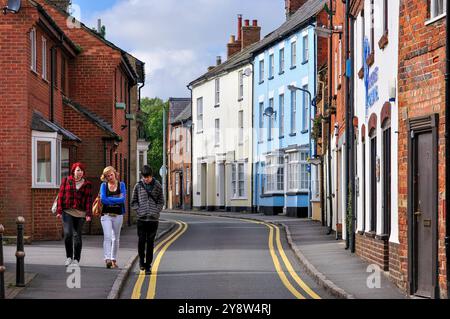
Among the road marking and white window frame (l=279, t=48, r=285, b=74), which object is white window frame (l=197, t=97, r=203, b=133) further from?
the road marking

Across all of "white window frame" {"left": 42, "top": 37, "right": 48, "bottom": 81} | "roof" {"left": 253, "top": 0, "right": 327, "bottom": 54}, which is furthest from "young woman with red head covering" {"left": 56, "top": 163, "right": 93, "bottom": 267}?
"roof" {"left": 253, "top": 0, "right": 327, "bottom": 54}

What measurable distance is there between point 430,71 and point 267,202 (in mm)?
40237

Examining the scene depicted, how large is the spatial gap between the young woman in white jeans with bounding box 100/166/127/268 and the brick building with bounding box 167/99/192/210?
167 feet

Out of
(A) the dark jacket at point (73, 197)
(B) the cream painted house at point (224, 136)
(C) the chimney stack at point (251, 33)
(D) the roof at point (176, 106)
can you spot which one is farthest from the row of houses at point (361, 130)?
(D) the roof at point (176, 106)

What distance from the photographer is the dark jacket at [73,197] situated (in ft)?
62.3

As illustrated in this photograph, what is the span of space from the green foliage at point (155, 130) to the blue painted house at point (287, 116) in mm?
55898

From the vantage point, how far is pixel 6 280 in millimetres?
16875

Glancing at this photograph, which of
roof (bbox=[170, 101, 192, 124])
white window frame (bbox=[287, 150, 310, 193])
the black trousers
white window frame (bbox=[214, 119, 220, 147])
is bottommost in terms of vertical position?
the black trousers

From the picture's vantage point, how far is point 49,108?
99.9 feet

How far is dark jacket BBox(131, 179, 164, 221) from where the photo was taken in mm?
19188

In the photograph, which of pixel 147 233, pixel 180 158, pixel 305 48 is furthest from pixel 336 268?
pixel 180 158

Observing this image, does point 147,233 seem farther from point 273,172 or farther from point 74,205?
point 273,172

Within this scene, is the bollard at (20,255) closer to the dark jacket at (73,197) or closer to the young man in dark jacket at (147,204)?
the dark jacket at (73,197)
